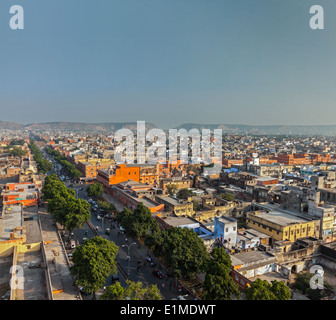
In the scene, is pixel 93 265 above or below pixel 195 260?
above

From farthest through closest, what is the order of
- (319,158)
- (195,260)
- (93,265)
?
(319,158), (195,260), (93,265)

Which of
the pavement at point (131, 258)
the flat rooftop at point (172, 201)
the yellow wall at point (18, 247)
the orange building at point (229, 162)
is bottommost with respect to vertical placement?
the pavement at point (131, 258)

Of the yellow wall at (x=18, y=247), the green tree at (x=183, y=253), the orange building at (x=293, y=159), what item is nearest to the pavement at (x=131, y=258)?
the green tree at (x=183, y=253)

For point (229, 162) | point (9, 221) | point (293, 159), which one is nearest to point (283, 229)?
point (9, 221)

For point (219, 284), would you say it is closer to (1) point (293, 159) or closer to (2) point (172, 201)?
(2) point (172, 201)

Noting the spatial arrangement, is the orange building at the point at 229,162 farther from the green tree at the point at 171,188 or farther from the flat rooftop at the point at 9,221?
the flat rooftop at the point at 9,221
